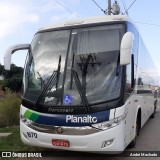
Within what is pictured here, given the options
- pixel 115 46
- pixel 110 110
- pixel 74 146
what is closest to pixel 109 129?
pixel 110 110

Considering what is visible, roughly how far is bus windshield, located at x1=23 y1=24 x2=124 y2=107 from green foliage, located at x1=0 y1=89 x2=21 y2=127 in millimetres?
4763

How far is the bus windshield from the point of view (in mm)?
6906

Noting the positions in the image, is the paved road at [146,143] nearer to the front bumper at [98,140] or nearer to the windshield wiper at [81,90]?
the front bumper at [98,140]

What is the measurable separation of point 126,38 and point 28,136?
310 centimetres

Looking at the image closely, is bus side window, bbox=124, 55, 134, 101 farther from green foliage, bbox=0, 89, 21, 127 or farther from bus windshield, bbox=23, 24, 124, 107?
green foliage, bbox=0, 89, 21, 127

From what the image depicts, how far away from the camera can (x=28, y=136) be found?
7.25 metres

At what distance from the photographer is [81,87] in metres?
6.93

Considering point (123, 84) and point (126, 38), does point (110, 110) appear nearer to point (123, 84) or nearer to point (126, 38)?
point (123, 84)

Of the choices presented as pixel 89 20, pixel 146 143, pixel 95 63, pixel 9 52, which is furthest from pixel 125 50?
pixel 146 143

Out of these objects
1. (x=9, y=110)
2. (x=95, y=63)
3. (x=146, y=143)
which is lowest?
(x=146, y=143)

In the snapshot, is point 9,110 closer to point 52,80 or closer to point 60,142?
point 52,80

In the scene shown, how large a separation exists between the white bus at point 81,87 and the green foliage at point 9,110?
4.57 meters

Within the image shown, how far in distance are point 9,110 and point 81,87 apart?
6.03 meters

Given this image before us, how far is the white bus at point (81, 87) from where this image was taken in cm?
662
